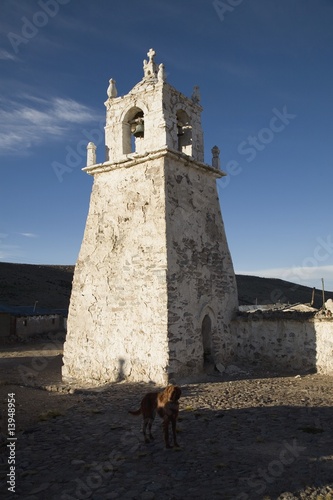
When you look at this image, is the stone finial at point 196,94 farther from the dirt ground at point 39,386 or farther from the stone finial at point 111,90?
the dirt ground at point 39,386

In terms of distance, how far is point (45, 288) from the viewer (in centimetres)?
4781

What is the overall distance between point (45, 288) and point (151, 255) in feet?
127

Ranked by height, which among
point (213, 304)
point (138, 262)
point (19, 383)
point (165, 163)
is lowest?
point (19, 383)

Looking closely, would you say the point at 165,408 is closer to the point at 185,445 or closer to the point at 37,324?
the point at 185,445

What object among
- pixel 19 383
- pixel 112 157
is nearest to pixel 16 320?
pixel 19 383

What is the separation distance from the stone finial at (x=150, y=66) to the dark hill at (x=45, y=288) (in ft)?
91.3

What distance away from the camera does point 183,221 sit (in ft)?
40.9

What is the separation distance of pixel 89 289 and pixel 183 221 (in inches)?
143

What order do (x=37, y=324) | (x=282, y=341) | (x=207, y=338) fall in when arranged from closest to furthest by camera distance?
1. (x=207, y=338)
2. (x=282, y=341)
3. (x=37, y=324)

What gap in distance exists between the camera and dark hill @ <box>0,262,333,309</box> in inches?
1663

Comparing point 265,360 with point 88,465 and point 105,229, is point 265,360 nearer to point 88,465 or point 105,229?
point 105,229

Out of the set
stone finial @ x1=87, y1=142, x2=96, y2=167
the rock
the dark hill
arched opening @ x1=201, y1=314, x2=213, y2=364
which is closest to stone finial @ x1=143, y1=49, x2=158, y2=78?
stone finial @ x1=87, y1=142, x2=96, y2=167

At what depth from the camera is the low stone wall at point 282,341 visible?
1259 cm

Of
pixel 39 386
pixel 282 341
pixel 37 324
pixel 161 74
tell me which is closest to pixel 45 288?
pixel 37 324
